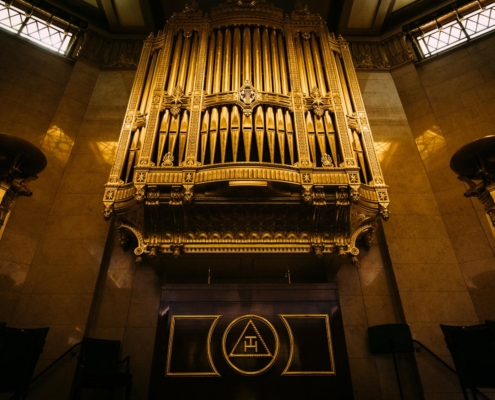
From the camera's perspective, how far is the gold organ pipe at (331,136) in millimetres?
5890

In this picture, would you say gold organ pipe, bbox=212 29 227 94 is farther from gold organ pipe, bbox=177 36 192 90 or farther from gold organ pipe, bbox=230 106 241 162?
gold organ pipe, bbox=230 106 241 162

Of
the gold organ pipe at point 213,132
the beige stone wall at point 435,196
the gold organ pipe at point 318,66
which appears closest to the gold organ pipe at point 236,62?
the gold organ pipe at point 213,132

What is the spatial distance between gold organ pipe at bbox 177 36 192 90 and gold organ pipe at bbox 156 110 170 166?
2.79ft

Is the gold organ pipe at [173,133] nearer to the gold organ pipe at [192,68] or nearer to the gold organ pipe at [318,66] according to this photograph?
the gold organ pipe at [192,68]

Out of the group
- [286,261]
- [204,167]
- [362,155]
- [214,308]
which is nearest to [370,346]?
[286,261]

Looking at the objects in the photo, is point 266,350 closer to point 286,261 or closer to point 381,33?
point 286,261

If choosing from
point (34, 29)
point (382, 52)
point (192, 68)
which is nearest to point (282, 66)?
point (192, 68)

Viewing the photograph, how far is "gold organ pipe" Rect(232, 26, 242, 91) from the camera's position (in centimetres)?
675

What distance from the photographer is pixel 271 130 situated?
6.05 m

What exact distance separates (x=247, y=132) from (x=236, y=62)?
6.51ft

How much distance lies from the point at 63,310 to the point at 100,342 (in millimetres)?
1003

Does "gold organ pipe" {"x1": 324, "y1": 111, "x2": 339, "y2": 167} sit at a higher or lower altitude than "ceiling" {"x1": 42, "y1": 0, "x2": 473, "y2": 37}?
lower

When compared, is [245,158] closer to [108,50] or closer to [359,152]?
[359,152]

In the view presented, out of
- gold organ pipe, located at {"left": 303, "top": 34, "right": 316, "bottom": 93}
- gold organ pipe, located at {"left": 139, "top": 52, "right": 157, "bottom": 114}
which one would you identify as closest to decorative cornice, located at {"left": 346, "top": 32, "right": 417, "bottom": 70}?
gold organ pipe, located at {"left": 303, "top": 34, "right": 316, "bottom": 93}
